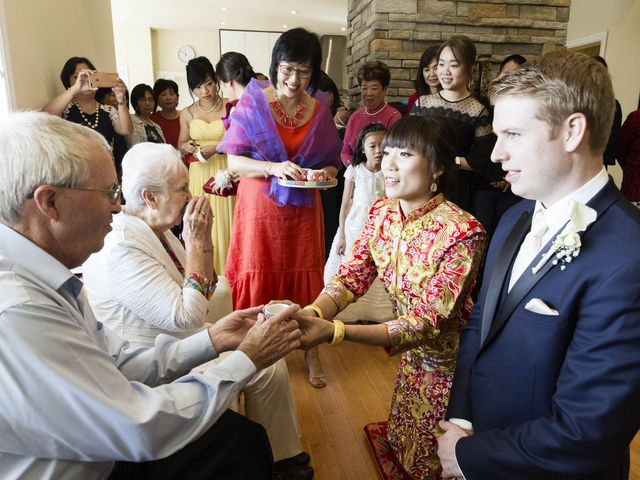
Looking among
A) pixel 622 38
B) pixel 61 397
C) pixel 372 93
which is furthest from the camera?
pixel 622 38

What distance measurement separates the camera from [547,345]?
884 millimetres

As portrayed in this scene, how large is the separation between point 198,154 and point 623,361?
2828mm

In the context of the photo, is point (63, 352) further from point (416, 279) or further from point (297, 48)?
point (297, 48)

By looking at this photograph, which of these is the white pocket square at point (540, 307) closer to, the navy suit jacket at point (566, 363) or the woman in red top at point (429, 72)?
the navy suit jacket at point (566, 363)

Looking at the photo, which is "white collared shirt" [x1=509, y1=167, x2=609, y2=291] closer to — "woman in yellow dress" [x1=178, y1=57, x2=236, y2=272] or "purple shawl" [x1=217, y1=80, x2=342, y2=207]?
"purple shawl" [x1=217, y1=80, x2=342, y2=207]

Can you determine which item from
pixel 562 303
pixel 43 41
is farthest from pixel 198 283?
pixel 43 41

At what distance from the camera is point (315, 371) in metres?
2.34

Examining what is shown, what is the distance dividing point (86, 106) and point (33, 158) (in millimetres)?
2281

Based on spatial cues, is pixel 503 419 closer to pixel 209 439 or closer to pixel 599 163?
pixel 599 163

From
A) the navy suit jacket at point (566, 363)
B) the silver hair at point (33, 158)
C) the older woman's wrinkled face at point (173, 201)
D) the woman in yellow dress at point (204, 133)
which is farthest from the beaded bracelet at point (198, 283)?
the woman in yellow dress at point (204, 133)

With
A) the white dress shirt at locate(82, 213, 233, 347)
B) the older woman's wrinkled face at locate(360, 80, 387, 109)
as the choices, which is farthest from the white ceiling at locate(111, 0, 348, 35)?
the white dress shirt at locate(82, 213, 233, 347)

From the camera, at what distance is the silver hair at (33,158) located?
83 centimetres

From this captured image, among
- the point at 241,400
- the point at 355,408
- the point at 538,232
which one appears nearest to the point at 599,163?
the point at 538,232

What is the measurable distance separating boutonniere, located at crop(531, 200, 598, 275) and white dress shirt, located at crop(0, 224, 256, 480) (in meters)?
0.78
